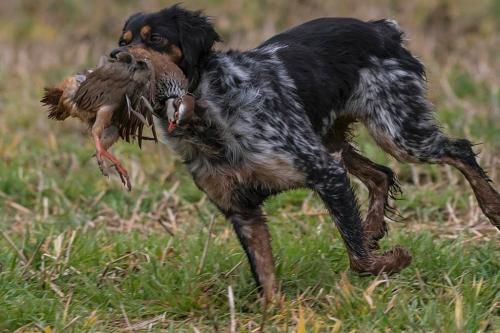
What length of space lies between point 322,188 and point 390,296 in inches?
23.7

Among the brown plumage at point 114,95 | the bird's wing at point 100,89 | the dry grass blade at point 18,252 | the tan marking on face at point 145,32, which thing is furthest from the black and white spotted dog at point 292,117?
the dry grass blade at point 18,252

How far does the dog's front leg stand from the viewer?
513 centimetres

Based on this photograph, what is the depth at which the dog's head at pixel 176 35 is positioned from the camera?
15.9 ft

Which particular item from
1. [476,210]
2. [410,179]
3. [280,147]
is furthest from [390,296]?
[410,179]

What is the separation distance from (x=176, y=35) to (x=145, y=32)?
0.46 feet

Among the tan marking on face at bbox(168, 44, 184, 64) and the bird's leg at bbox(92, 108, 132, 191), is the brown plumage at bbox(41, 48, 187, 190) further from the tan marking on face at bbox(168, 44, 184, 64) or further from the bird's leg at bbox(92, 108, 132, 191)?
the tan marking on face at bbox(168, 44, 184, 64)

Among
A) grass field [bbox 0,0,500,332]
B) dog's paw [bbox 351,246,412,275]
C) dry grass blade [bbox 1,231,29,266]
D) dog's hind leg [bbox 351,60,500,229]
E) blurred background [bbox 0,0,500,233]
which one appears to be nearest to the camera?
grass field [bbox 0,0,500,332]

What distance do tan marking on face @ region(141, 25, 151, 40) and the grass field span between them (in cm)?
117

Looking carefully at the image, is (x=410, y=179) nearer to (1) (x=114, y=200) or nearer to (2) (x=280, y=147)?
(1) (x=114, y=200)

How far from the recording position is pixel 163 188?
7410 mm

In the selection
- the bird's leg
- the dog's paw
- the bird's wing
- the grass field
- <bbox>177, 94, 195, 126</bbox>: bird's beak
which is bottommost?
the grass field

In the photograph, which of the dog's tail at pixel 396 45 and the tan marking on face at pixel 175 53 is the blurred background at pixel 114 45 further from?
the tan marking on face at pixel 175 53

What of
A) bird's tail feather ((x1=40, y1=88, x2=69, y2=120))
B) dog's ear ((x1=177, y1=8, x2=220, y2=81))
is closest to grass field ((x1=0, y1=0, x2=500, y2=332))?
bird's tail feather ((x1=40, y1=88, x2=69, y2=120))

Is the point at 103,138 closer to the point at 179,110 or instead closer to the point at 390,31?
the point at 179,110
